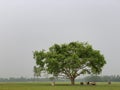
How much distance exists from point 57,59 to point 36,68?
6.15m

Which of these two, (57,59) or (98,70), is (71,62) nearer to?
(57,59)

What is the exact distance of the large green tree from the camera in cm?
6494

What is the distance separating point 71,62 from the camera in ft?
210

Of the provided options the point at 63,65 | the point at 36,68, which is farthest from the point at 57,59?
the point at 36,68

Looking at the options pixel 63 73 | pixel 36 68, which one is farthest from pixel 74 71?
pixel 36 68

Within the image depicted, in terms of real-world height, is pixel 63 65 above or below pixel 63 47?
below

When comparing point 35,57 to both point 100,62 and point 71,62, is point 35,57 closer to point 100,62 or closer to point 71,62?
point 71,62

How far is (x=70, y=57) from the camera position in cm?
6384

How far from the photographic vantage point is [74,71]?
6731 cm

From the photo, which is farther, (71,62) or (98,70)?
(98,70)

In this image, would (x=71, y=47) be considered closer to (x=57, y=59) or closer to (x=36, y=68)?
(x=57, y=59)

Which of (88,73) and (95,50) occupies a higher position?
(95,50)

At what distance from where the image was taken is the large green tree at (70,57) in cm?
6494

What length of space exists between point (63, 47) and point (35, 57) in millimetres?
6636
